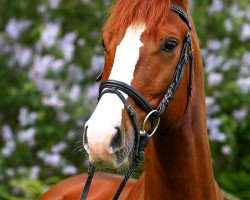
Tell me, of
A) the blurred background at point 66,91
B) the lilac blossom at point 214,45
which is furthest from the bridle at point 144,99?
the lilac blossom at point 214,45

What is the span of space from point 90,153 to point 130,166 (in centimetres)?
25

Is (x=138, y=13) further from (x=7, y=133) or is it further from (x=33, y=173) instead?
(x=7, y=133)

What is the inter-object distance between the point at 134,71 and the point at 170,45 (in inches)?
7.9

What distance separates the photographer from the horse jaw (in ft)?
8.81

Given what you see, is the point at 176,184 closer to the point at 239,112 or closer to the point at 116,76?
the point at 116,76

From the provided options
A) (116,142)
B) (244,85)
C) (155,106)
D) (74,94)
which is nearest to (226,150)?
(244,85)

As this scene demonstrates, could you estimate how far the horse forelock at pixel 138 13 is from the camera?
9.62 ft

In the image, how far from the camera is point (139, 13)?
2.95 meters

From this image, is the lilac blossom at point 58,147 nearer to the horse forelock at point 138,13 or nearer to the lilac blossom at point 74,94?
the lilac blossom at point 74,94

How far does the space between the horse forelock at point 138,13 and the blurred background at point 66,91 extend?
3041 mm

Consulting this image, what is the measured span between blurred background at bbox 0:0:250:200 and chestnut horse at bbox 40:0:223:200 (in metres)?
2.76

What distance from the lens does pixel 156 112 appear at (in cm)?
294

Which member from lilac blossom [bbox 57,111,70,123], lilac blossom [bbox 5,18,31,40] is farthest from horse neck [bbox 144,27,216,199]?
lilac blossom [bbox 5,18,31,40]

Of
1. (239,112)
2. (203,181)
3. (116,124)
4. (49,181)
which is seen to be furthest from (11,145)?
(116,124)
